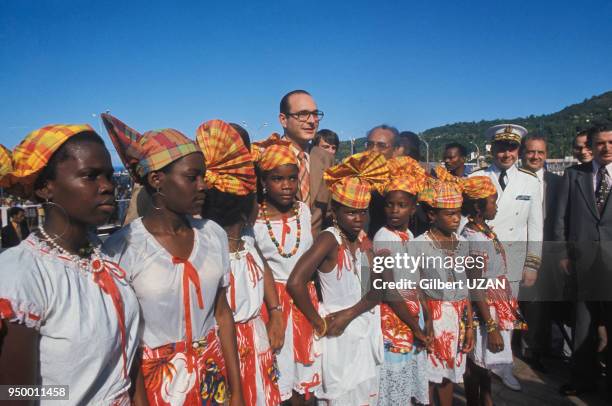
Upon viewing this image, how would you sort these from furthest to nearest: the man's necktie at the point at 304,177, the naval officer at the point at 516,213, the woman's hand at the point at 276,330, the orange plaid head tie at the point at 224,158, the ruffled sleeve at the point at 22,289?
the naval officer at the point at 516,213 → the man's necktie at the point at 304,177 → the woman's hand at the point at 276,330 → the orange plaid head tie at the point at 224,158 → the ruffled sleeve at the point at 22,289

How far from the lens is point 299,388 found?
2.63 meters

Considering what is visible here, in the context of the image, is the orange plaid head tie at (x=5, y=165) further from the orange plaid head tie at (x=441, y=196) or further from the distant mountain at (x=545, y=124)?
the distant mountain at (x=545, y=124)

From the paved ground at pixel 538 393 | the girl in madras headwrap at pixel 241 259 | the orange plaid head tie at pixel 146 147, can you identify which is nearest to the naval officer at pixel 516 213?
the paved ground at pixel 538 393

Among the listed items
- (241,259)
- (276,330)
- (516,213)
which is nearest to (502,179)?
(516,213)

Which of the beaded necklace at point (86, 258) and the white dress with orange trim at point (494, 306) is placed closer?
the beaded necklace at point (86, 258)

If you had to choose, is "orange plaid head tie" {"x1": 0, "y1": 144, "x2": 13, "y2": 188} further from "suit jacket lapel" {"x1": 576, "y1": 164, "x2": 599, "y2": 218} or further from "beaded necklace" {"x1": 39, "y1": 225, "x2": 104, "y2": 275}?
"suit jacket lapel" {"x1": 576, "y1": 164, "x2": 599, "y2": 218}

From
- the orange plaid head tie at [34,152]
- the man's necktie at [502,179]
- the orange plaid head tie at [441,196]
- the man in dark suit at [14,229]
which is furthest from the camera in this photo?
the man in dark suit at [14,229]

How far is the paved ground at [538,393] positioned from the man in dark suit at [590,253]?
111 millimetres

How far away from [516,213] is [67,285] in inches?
170

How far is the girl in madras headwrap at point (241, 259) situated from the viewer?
89.3 inches

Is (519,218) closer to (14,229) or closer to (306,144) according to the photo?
(306,144)

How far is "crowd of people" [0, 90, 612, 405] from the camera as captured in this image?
143 cm

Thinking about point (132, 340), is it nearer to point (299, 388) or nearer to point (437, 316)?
point (299, 388)

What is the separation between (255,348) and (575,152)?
5297 mm
